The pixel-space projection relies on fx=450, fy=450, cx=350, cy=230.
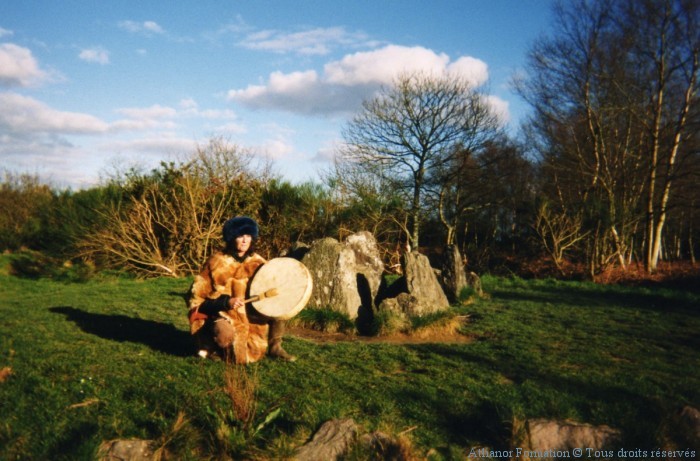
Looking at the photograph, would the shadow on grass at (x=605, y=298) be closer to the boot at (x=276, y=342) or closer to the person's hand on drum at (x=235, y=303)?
the boot at (x=276, y=342)

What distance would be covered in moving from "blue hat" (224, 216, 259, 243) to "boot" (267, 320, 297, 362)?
108cm

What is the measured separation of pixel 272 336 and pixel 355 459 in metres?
2.47

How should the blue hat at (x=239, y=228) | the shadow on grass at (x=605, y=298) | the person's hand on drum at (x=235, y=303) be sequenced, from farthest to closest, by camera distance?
the shadow on grass at (x=605, y=298), the blue hat at (x=239, y=228), the person's hand on drum at (x=235, y=303)

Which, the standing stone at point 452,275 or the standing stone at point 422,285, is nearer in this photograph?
the standing stone at point 422,285

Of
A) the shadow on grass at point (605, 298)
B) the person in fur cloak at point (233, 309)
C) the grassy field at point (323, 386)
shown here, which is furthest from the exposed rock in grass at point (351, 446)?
the shadow on grass at point (605, 298)

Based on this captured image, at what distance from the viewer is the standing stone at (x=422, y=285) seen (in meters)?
7.72

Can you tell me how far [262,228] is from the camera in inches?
648

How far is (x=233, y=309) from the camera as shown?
198 inches

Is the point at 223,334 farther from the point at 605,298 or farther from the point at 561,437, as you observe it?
the point at 605,298

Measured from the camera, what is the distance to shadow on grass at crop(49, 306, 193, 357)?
593cm

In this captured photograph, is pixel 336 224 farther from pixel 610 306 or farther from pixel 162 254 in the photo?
pixel 610 306

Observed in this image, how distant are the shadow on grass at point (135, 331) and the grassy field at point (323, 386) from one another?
0.03 m

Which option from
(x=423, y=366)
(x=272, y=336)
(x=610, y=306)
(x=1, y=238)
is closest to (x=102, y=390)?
(x=272, y=336)

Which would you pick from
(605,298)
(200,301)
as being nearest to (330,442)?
(200,301)
